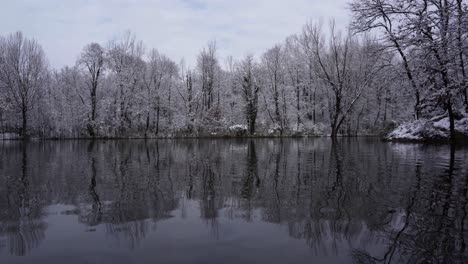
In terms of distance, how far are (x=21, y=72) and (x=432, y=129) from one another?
46.1 metres

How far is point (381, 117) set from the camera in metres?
50.7

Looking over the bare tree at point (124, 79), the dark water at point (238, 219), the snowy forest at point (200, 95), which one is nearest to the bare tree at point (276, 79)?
the snowy forest at point (200, 95)

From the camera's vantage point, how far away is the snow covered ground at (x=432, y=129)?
21125mm

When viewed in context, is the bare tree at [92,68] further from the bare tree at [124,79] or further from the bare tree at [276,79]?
the bare tree at [276,79]

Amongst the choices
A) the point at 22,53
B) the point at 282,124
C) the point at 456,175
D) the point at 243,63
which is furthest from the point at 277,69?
the point at 456,175

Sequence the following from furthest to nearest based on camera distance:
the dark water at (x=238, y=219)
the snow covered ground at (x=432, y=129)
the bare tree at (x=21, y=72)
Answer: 1. the bare tree at (x=21, y=72)
2. the snow covered ground at (x=432, y=129)
3. the dark water at (x=238, y=219)

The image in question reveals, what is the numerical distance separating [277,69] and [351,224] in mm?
44299

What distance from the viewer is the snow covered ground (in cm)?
2112

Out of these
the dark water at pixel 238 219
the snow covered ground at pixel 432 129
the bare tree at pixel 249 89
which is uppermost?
the bare tree at pixel 249 89

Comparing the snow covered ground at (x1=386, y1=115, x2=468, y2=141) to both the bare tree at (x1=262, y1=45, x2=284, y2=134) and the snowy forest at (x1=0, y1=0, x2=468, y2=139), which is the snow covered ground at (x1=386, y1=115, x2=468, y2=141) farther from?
the bare tree at (x1=262, y1=45, x2=284, y2=134)

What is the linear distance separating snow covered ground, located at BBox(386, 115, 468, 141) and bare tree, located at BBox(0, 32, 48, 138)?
42406 mm

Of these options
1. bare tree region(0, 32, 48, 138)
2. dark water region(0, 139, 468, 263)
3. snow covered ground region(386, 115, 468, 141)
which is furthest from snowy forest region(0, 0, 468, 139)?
dark water region(0, 139, 468, 263)

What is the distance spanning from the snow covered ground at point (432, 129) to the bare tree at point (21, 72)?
42.4 meters

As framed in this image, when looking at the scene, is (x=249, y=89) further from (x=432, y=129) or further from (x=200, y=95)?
(x=432, y=129)
